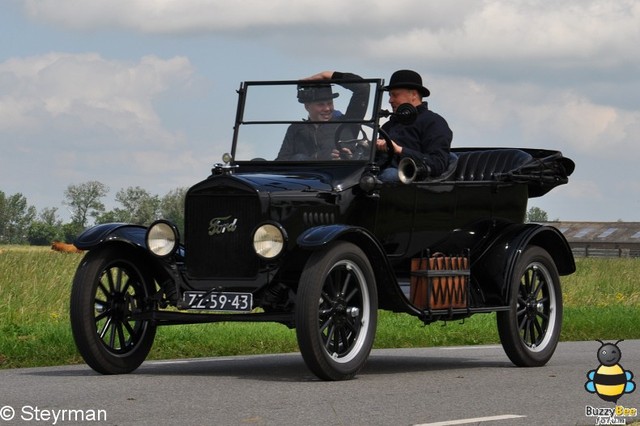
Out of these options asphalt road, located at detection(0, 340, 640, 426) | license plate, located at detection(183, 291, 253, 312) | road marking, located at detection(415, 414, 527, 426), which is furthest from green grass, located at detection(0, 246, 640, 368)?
road marking, located at detection(415, 414, 527, 426)

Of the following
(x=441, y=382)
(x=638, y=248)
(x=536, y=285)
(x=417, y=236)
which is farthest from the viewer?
(x=638, y=248)

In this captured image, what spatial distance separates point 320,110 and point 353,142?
504mm

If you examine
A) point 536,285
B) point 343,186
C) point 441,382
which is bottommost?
point 441,382

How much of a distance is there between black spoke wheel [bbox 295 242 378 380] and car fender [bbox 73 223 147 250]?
5.44 ft

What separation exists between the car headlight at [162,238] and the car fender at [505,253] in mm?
2992

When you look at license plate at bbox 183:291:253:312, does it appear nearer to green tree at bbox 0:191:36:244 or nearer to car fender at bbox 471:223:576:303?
car fender at bbox 471:223:576:303

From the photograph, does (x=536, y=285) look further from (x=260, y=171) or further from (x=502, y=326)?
(x=260, y=171)

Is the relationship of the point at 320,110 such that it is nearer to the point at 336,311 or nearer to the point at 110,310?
the point at 336,311

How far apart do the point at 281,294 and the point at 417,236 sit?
5.60ft

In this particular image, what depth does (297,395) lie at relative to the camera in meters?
8.52

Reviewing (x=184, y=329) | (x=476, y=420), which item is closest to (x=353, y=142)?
(x=476, y=420)

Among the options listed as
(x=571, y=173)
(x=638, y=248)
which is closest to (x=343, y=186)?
(x=571, y=173)

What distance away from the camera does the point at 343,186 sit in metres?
10.5

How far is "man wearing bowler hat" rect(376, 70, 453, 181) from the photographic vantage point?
1130cm
